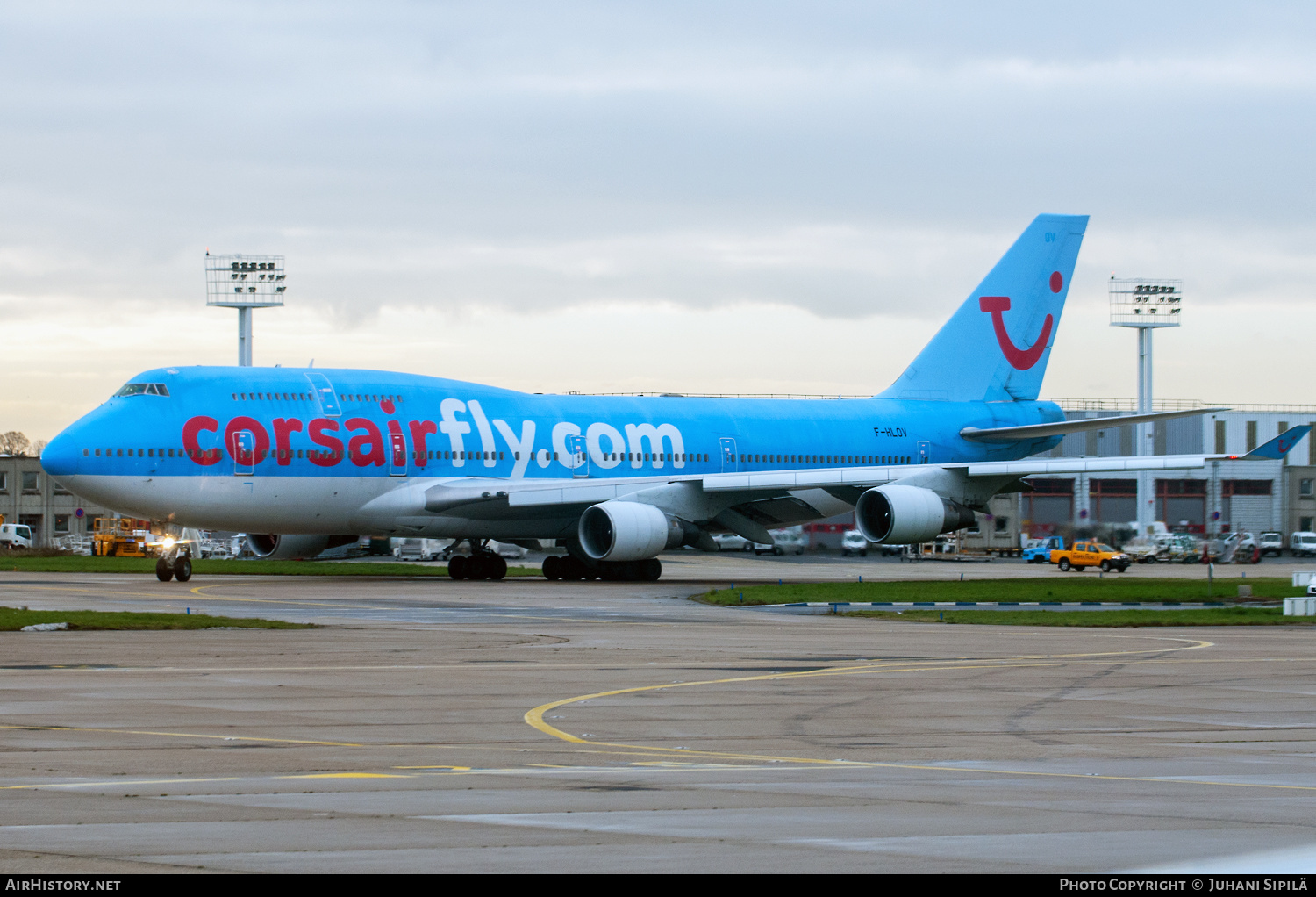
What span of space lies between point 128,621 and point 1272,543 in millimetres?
82094

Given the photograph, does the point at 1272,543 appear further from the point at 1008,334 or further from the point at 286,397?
the point at 286,397

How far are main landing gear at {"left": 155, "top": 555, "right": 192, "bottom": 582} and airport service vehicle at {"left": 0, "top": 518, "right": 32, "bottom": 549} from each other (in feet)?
211

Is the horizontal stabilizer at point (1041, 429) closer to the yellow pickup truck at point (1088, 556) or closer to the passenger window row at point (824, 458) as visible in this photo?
the passenger window row at point (824, 458)

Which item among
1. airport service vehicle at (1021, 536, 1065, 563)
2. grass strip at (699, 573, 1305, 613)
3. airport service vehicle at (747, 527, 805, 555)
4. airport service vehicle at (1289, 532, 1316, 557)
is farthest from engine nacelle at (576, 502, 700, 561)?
airport service vehicle at (1289, 532, 1316, 557)

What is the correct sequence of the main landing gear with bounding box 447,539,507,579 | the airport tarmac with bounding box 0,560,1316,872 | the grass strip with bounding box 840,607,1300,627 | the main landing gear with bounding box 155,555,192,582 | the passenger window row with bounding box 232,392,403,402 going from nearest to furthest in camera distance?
the airport tarmac with bounding box 0,560,1316,872, the grass strip with bounding box 840,607,1300,627, the main landing gear with bounding box 155,555,192,582, the passenger window row with bounding box 232,392,403,402, the main landing gear with bounding box 447,539,507,579

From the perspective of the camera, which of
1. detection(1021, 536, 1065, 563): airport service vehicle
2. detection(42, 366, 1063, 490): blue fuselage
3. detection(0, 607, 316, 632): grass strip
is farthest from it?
detection(1021, 536, 1065, 563): airport service vehicle

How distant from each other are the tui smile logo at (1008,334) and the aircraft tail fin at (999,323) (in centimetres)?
3

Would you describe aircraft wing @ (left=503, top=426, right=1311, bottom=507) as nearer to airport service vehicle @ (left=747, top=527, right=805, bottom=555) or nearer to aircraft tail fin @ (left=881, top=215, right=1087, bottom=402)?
airport service vehicle @ (left=747, top=527, right=805, bottom=555)

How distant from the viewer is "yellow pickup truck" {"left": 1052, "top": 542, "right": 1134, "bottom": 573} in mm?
68688

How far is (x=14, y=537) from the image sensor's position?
99875 mm

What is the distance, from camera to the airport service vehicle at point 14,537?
326 ft

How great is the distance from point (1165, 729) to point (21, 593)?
26528 millimetres

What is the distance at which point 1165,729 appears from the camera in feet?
44.9

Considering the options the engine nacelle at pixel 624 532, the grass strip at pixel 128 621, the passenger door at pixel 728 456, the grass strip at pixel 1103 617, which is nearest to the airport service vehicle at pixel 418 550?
the passenger door at pixel 728 456
